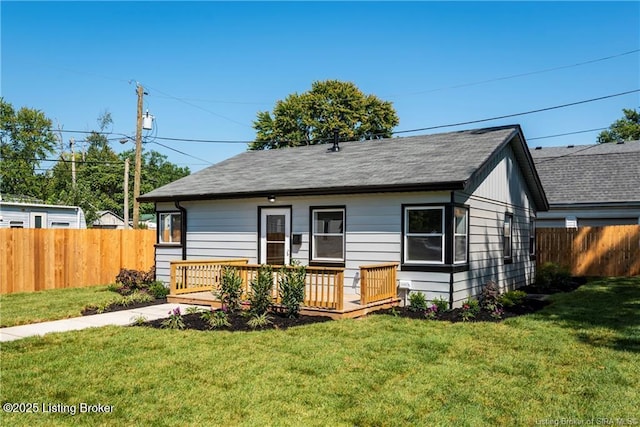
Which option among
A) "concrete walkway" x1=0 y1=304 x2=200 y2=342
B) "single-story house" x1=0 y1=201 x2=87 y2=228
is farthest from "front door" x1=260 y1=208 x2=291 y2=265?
"single-story house" x1=0 y1=201 x2=87 y2=228

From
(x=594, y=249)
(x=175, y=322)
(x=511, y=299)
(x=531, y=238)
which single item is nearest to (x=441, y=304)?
(x=511, y=299)

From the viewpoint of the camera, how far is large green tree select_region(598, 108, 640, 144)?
39094 millimetres

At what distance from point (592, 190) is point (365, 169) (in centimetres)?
1299

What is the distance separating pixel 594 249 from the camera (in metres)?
17.8

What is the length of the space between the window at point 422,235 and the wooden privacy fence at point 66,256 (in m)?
9.87

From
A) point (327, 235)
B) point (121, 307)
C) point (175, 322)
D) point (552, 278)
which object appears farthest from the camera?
point (552, 278)

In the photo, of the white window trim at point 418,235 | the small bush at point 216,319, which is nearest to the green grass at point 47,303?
the small bush at point 216,319

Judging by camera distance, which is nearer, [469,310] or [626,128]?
[469,310]

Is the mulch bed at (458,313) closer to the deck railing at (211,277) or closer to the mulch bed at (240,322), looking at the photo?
the deck railing at (211,277)

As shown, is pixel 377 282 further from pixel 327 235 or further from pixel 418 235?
pixel 327 235

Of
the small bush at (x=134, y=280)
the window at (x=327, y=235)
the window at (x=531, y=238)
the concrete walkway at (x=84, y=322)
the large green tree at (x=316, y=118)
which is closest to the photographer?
the concrete walkway at (x=84, y=322)

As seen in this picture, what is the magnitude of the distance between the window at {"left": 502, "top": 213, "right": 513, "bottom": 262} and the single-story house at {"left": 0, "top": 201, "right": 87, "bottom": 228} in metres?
20.2

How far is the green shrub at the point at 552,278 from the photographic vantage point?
14562 millimetres

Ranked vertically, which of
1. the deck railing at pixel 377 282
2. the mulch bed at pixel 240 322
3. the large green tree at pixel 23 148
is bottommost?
the mulch bed at pixel 240 322
